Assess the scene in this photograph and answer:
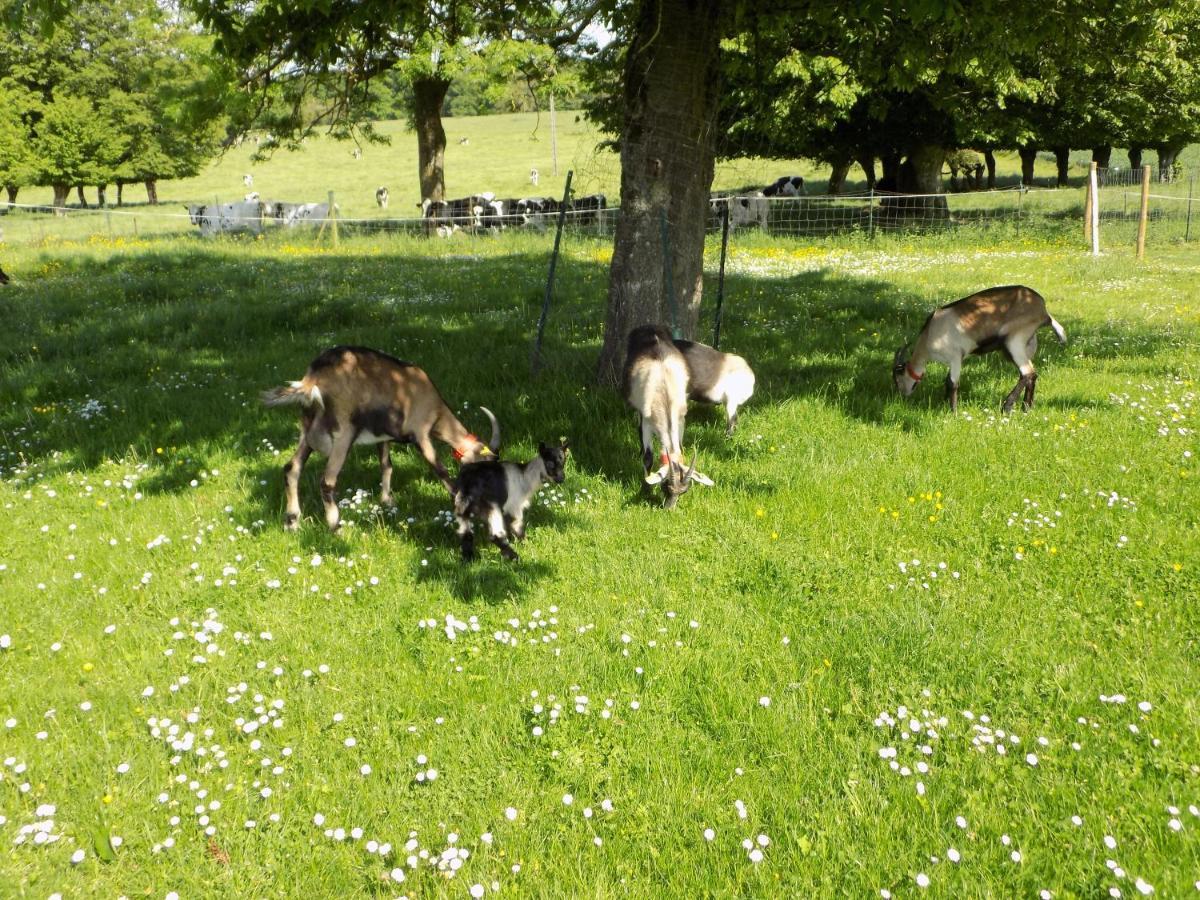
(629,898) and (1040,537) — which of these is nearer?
(629,898)

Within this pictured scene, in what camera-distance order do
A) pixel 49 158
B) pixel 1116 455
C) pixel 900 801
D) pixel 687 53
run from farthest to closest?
pixel 49 158, pixel 687 53, pixel 1116 455, pixel 900 801

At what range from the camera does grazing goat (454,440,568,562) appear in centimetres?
595

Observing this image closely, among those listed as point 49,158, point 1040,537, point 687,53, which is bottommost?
point 1040,537

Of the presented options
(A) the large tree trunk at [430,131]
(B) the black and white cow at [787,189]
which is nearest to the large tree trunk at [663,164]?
(A) the large tree trunk at [430,131]

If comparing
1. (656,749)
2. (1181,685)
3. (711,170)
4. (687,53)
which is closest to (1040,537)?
(1181,685)

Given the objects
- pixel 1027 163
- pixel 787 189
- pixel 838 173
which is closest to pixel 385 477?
pixel 838 173

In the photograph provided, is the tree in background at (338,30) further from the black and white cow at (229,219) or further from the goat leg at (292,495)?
the black and white cow at (229,219)

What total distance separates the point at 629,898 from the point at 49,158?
203 ft

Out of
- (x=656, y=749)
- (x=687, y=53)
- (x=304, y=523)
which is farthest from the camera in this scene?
(x=687, y=53)

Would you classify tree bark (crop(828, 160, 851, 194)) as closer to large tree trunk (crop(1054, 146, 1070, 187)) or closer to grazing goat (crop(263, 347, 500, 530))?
large tree trunk (crop(1054, 146, 1070, 187))

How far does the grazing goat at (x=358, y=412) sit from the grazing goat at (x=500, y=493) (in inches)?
18.4

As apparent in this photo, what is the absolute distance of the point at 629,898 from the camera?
3.54 meters

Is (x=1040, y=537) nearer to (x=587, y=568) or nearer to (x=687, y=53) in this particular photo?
(x=587, y=568)

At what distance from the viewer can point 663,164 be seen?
873 centimetres
